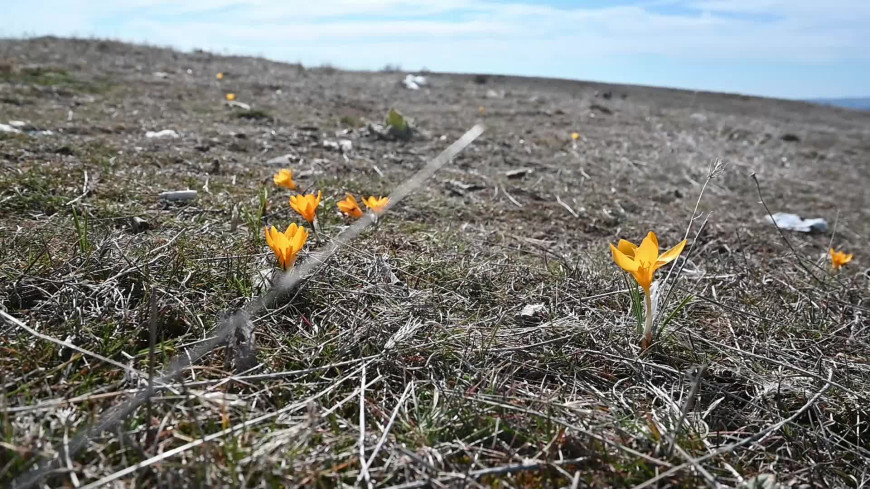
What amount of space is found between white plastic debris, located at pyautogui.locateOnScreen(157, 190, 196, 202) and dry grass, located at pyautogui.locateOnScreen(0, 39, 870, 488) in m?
0.11

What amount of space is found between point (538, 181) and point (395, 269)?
2.97m

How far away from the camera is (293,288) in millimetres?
1950

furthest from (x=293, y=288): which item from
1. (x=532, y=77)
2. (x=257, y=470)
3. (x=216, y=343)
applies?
(x=532, y=77)

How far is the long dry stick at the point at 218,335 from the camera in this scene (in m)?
1.08

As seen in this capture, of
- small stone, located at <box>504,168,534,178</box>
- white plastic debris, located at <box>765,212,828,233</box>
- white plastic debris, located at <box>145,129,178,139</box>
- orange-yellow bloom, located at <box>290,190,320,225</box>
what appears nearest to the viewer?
orange-yellow bloom, located at <box>290,190,320,225</box>

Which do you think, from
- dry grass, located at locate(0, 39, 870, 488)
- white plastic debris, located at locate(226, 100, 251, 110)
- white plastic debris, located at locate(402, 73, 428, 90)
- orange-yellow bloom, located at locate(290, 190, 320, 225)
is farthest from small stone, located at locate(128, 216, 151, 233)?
white plastic debris, located at locate(402, 73, 428, 90)

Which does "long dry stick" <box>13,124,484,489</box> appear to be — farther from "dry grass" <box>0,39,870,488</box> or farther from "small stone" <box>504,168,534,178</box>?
"small stone" <box>504,168,534,178</box>

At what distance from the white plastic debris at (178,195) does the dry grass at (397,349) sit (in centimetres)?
11

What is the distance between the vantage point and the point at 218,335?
1.62 m

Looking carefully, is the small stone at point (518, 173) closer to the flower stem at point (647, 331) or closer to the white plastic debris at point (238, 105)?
the flower stem at point (647, 331)

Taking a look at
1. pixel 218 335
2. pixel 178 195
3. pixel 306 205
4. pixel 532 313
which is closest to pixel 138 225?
pixel 178 195

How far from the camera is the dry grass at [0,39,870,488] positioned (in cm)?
122

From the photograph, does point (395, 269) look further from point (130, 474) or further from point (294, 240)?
point (130, 474)

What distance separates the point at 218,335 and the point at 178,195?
5.66 feet
